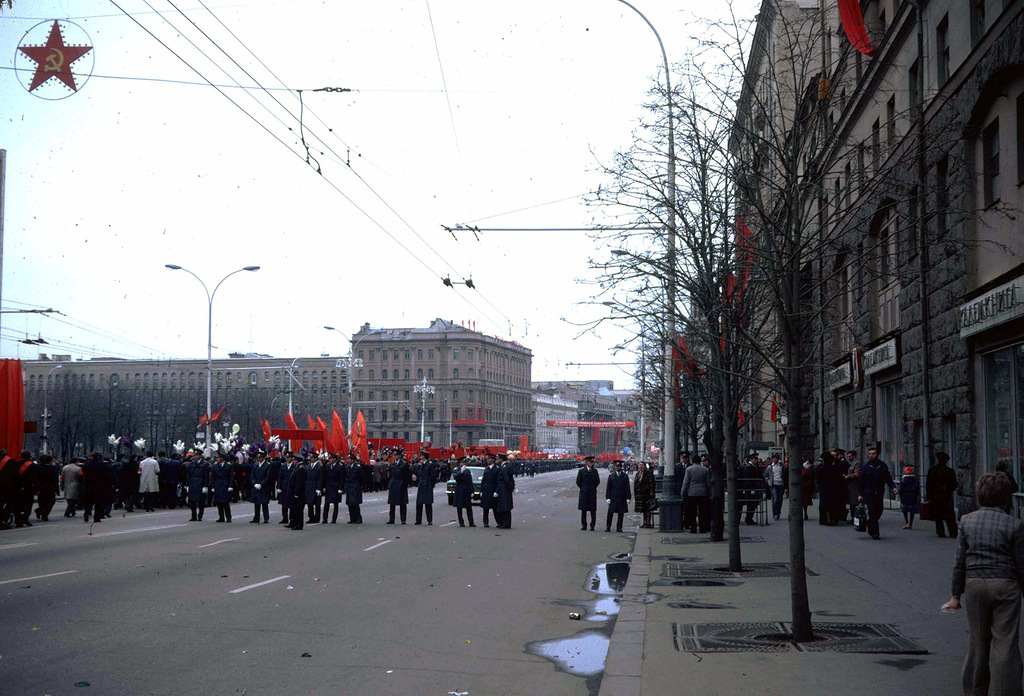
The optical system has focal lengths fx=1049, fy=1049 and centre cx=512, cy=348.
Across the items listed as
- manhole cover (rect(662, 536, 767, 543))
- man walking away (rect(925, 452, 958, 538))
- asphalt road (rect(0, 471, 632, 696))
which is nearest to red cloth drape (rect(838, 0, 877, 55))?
man walking away (rect(925, 452, 958, 538))

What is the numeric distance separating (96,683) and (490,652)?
335cm

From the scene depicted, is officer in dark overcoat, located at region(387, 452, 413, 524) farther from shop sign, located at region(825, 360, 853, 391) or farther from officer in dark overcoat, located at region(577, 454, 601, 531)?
shop sign, located at region(825, 360, 853, 391)

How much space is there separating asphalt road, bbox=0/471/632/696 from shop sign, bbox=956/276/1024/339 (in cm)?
802

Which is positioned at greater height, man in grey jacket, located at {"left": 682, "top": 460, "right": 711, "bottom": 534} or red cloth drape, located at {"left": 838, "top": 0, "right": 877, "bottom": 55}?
red cloth drape, located at {"left": 838, "top": 0, "right": 877, "bottom": 55}

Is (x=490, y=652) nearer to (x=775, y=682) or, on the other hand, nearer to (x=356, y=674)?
(x=356, y=674)

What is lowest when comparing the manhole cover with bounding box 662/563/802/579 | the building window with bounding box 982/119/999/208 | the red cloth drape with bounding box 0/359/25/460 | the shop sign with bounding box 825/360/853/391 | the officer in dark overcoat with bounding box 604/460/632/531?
the manhole cover with bounding box 662/563/802/579

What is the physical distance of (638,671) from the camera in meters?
8.20

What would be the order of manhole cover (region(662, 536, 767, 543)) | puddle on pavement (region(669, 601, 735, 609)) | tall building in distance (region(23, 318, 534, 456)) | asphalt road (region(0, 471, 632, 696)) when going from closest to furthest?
asphalt road (region(0, 471, 632, 696)) → puddle on pavement (region(669, 601, 735, 609)) → manhole cover (region(662, 536, 767, 543)) → tall building in distance (region(23, 318, 534, 456))

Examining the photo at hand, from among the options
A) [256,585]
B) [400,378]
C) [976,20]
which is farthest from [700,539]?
[400,378]

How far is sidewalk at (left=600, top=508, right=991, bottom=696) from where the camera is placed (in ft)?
25.2

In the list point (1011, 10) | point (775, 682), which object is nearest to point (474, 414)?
point (1011, 10)

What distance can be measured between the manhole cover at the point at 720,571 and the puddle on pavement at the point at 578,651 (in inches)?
177

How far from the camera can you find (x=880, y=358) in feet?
93.4

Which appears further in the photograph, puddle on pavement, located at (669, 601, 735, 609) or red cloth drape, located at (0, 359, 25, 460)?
red cloth drape, located at (0, 359, 25, 460)
